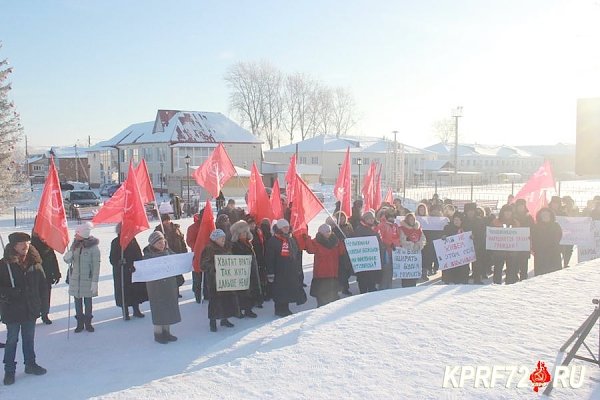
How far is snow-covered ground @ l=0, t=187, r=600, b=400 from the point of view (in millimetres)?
4703

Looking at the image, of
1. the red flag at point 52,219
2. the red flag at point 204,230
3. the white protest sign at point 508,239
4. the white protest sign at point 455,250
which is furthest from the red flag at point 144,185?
the white protest sign at point 508,239

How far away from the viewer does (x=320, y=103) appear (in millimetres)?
81562

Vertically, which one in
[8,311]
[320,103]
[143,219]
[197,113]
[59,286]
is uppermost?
[320,103]

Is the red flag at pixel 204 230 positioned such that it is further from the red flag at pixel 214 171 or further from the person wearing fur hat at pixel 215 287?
the red flag at pixel 214 171

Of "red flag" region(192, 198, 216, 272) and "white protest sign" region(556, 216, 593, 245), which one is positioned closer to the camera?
"red flag" region(192, 198, 216, 272)

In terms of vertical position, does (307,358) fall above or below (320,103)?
below

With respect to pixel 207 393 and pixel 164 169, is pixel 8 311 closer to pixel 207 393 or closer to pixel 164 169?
pixel 207 393

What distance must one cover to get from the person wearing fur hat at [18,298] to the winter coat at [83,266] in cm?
161

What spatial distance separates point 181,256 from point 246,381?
287cm

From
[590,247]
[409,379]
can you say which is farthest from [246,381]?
[590,247]

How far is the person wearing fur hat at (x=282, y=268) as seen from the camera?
28.0 ft

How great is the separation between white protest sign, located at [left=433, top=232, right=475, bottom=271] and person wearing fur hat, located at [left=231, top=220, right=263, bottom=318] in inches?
143

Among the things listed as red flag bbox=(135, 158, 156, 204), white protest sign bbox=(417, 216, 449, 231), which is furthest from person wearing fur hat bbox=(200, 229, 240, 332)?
white protest sign bbox=(417, 216, 449, 231)

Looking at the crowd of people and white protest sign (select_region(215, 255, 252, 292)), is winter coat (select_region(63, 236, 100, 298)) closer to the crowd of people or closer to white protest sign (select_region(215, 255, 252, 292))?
the crowd of people
